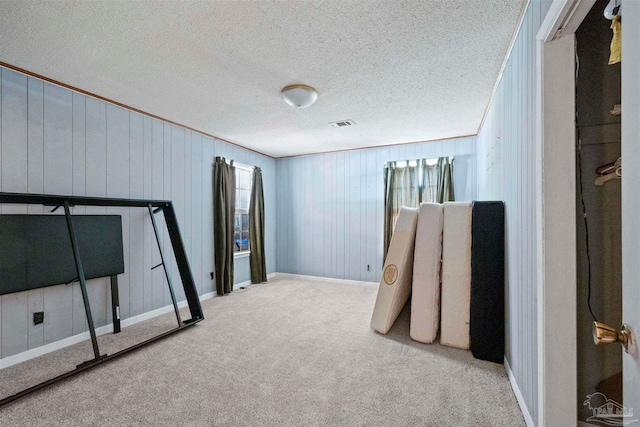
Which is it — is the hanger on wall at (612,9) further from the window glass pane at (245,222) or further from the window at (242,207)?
the window glass pane at (245,222)

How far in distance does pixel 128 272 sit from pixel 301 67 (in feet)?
9.59

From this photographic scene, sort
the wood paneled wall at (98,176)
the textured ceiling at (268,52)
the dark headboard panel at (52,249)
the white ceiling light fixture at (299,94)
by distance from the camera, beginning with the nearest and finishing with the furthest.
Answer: the textured ceiling at (268,52), the dark headboard panel at (52,249), the wood paneled wall at (98,176), the white ceiling light fixture at (299,94)

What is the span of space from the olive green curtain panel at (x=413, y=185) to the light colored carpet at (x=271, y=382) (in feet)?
6.64

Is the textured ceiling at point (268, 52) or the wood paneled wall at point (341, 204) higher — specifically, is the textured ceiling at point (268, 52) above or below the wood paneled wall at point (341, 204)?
above

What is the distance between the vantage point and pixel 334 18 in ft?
→ 5.65

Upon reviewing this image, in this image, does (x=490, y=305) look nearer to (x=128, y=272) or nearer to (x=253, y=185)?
(x=128, y=272)

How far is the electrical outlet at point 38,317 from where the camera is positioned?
7.89ft

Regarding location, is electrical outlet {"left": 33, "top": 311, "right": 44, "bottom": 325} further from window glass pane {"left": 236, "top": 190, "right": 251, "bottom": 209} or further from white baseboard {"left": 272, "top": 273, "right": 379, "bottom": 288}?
white baseboard {"left": 272, "top": 273, "right": 379, "bottom": 288}

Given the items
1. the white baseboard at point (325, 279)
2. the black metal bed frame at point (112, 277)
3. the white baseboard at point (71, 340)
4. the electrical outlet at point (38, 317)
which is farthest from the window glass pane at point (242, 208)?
the electrical outlet at point (38, 317)

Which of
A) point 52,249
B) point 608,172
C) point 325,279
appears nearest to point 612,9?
point 608,172

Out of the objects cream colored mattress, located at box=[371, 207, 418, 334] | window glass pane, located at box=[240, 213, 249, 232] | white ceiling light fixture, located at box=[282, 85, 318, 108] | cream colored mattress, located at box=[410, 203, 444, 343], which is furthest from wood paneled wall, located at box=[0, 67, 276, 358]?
cream colored mattress, located at box=[410, 203, 444, 343]

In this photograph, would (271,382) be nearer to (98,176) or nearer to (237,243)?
(98,176)

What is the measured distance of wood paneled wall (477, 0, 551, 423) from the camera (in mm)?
1489

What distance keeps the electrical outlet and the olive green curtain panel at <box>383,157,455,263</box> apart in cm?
419
